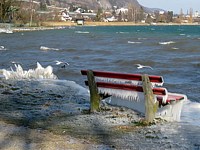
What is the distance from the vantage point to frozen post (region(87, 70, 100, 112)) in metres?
8.68

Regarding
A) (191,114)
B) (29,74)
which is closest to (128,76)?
(191,114)

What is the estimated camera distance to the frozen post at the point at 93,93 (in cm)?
868

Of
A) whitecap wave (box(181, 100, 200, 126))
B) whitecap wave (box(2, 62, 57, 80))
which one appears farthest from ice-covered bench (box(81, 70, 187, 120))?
whitecap wave (box(2, 62, 57, 80))

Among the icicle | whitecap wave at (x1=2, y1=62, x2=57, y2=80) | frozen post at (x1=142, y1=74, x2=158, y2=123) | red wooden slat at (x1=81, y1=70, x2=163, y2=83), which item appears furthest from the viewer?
whitecap wave at (x1=2, y1=62, x2=57, y2=80)

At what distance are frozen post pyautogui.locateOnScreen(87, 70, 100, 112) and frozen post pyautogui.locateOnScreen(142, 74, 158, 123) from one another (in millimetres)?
1376

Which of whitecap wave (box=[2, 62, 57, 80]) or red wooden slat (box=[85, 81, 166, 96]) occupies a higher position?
red wooden slat (box=[85, 81, 166, 96])

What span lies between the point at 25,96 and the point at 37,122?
3177mm

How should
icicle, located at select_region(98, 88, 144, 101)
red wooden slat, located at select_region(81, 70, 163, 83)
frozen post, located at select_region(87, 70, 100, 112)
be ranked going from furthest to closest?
frozen post, located at select_region(87, 70, 100, 112)
icicle, located at select_region(98, 88, 144, 101)
red wooden slat, located at select_region(81, 70, 163, 83)

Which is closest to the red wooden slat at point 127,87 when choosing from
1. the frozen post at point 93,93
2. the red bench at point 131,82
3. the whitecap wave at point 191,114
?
the red bench at point 131,82

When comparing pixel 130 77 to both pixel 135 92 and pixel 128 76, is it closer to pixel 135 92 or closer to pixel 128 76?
pixel 128 76

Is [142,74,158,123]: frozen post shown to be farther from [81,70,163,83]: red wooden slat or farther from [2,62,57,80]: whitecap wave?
[2,62,57,80]: whitecap wave

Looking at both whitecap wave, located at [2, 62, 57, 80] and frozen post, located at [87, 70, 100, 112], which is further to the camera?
whitecap wave, located at [2, 62, 57, 80]

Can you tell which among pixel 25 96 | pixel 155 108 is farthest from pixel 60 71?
pixel 155 108

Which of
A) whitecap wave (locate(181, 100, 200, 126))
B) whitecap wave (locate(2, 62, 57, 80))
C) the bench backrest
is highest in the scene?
the bench backrest
